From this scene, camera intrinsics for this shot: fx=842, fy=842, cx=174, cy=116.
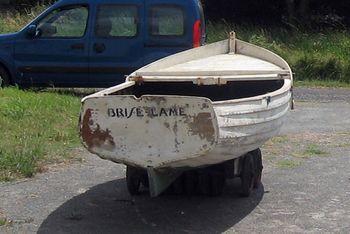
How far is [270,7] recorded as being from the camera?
29.1 metres

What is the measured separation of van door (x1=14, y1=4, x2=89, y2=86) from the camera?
14.8 m

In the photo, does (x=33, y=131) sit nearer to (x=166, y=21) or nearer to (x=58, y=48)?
(x=58, y=48)

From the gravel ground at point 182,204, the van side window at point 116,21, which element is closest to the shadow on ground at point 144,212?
the gravel ground at point 182,204

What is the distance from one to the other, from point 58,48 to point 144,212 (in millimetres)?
7482

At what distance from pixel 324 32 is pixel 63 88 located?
1206 centimetres

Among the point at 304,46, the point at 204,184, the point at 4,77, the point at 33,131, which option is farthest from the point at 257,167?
the point at 304,46

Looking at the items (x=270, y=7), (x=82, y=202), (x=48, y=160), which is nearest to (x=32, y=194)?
(x=82, y=202)

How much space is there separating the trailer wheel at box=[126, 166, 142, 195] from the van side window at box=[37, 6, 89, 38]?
6.91m

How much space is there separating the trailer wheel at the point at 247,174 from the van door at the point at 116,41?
Answer: 6.50 m

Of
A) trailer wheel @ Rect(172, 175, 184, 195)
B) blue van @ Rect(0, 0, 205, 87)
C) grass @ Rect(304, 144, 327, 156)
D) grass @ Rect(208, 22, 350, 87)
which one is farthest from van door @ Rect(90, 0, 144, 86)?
trailer wheel @ Rect(172, 175, 184, 195)

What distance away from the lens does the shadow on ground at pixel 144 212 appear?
288 inches

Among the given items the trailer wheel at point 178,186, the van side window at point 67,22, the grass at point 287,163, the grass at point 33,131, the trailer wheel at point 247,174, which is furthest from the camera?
the van side window at point 67,22

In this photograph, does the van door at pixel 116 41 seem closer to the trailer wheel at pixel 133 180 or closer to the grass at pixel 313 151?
the grass at pixel 313 151

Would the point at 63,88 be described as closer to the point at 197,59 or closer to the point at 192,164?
the point at 197,59
